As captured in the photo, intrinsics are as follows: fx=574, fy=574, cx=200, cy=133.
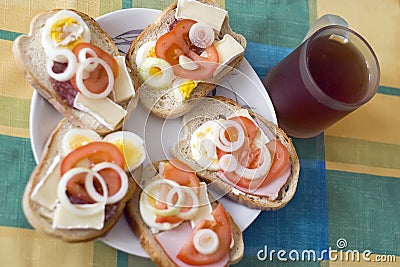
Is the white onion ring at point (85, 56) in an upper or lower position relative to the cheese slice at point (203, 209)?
upper

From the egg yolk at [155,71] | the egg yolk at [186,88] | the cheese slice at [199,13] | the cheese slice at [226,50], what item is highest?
the cheese slice at [199,13]

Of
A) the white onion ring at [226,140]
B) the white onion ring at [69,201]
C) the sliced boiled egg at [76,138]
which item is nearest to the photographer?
the white onion ring at [69,201]

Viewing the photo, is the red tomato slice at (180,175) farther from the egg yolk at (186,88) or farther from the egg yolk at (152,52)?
the egg yolk at (152,52)

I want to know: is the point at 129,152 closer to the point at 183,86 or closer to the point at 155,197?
the point at 155,197

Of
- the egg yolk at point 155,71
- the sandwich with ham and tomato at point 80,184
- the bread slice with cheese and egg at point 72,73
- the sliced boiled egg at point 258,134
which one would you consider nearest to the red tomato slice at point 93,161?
the sandwich with ham and tomato at point 80,184

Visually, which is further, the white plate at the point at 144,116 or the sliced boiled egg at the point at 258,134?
the sliced boiled egg at the point at 258,134

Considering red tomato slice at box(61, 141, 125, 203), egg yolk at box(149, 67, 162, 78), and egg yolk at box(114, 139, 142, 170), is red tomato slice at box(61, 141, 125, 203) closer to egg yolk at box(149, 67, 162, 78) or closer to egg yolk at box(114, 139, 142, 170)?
egg yolk at box(114, 139, 142, 170)

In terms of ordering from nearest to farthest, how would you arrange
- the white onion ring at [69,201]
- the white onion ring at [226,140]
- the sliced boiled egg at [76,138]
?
the white onion ring at [69,201], the sliced boiled egg at [76,138], the white onion ring at [226,140]
